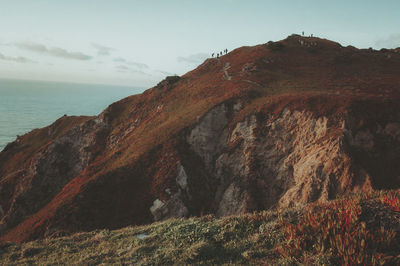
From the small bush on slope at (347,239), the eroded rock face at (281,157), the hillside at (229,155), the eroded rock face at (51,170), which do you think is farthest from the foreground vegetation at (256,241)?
the eroded rock face at (51,170)

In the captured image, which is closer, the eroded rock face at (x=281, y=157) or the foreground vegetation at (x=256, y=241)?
the foreground vegetation at (x=256, y=241)

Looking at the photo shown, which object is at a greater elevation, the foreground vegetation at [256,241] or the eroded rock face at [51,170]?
the foreground vegetation at [256,241]

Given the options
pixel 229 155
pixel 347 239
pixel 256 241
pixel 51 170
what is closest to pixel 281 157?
pixel 229 155

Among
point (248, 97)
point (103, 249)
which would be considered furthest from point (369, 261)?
point (248, 97)

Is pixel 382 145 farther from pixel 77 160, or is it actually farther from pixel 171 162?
pixel 77 160

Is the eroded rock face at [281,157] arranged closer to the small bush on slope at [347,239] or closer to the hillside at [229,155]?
the hillside at [229,155]

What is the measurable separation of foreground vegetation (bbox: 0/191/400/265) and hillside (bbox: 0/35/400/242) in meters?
18.3

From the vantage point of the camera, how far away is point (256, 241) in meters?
9.84

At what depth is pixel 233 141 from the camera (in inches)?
1548

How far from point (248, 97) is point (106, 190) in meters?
30.9

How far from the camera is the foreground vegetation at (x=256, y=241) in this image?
24.4 ft

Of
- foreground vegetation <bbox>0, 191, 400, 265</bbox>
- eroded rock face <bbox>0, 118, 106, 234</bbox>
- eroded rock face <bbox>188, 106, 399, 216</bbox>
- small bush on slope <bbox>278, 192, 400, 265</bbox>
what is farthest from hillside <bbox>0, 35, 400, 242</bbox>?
small bush on slope <bbox>278, 192, 400, 265</bbox>

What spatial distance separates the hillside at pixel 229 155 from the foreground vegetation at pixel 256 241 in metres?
18.3

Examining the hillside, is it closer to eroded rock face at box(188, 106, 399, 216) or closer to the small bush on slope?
eroded rock face at box(188, 106, 399, 216)
